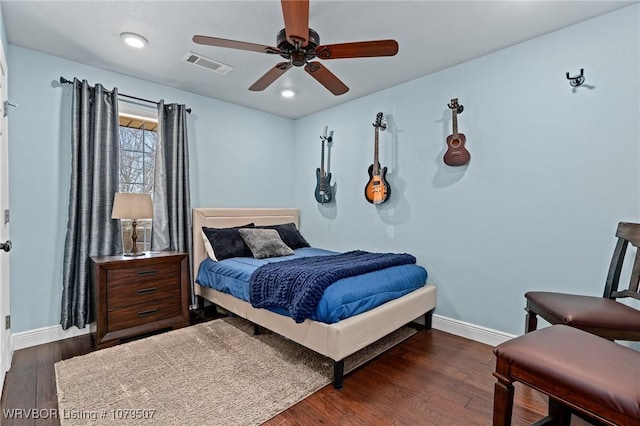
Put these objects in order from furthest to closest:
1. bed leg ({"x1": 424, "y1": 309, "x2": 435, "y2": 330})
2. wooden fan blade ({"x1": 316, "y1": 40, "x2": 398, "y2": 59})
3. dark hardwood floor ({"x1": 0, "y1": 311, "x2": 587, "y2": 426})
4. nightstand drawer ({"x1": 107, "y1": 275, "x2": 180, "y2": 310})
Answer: bed leg ({"x1": 424, "y1": 309, "x2": 435, "y2": 330}) → nightstand drawer ({"x1": 107, "y1": 275, "x2": 180, "y2": 310}) → wooden fan blade ({"x1": 316, "y1": 40, "x2": 398, "y2": 59}) → dark hardwood floor ({"x1": 0, "y1": 311, "x2": 587, "y2": 426})

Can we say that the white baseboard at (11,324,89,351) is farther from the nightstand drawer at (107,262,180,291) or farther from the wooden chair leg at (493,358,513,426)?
the wooden chair leg at (493,358,513,426)

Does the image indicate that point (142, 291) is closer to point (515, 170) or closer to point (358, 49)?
point (358, 49)

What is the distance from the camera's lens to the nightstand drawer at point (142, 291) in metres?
2.74

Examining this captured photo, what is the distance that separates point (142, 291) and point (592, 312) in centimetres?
338

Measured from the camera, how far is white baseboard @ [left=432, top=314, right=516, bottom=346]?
2744 mm

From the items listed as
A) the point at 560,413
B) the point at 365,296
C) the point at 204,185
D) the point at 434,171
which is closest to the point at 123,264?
the point at 204,185

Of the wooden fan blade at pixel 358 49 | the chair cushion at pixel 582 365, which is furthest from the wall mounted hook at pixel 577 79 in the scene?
the chair cushion at pixel 582 365

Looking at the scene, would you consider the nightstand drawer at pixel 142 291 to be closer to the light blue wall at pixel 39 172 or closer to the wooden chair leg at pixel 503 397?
the light blue wall at pixel 39 172

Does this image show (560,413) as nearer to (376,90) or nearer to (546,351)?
(546,351)

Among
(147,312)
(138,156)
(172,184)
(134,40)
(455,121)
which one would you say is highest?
(134,40)

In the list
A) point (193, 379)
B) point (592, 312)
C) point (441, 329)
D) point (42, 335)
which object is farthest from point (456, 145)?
point (42, 335)

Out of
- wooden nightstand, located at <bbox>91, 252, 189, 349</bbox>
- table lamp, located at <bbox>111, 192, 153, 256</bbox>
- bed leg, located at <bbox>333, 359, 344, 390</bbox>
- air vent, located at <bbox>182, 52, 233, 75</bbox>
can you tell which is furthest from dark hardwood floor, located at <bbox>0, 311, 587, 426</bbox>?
air vent, located at <bbox>182, 52, 233, 75</bbox>

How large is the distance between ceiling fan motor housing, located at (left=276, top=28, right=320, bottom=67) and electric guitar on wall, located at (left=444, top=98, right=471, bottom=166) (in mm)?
1591

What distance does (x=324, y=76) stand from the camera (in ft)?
7.52
